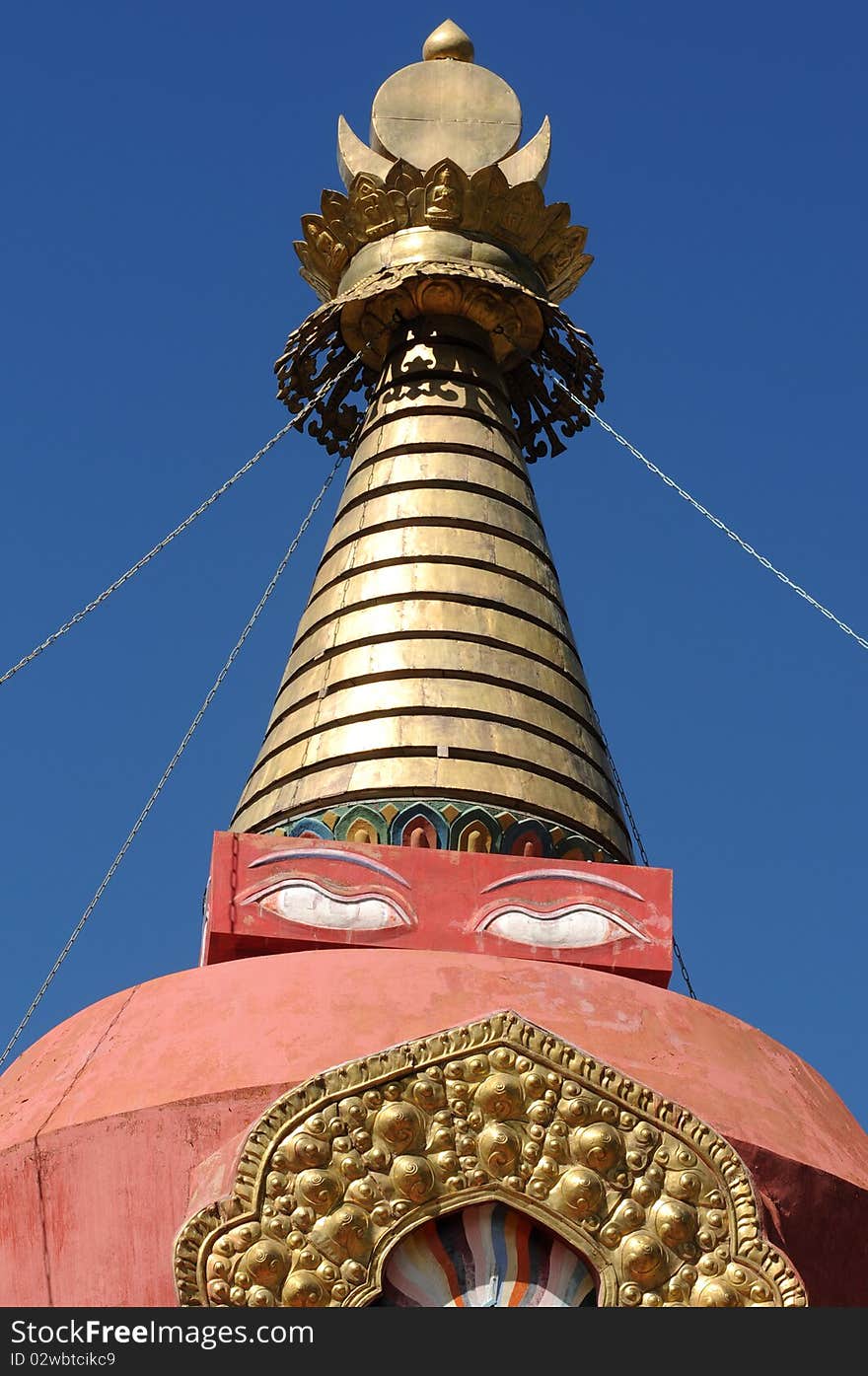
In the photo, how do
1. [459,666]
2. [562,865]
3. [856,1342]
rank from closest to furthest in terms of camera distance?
[856,1342] < [562,865] < [459,666]

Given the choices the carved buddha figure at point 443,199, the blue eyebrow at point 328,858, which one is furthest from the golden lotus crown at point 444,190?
the blue eyebrow at point 328,858

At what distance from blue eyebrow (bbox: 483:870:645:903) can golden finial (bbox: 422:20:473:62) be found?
27.5ft

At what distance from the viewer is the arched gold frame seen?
1030 centimetres

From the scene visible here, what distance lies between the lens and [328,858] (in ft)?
42.0

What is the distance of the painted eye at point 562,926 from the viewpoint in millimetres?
12648

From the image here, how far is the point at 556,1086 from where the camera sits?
10828mm

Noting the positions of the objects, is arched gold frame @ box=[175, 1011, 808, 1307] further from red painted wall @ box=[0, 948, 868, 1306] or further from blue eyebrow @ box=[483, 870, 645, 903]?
blue eyebrow @ box=[483, 870, 645, 903]

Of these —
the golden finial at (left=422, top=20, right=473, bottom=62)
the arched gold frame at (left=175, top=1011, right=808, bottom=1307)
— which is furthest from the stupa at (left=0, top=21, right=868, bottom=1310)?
the golden finial at (left=422, top=20, right=473, bottom=62)

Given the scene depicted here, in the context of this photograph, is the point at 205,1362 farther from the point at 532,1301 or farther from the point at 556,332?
the point at 556,332

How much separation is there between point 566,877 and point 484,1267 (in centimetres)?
282

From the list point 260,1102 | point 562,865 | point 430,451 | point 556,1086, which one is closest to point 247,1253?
point 260,1102

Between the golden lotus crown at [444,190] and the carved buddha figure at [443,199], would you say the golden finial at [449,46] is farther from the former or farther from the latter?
the carved buddha figure at [443,199]

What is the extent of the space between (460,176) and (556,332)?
126 centimetres

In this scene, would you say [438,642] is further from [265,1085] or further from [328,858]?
[265,1085]
